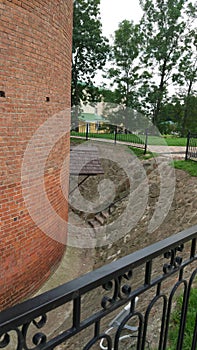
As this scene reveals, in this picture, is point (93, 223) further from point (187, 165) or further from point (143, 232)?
point (187, 165)

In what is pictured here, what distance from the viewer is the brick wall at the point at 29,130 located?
11.5 ft

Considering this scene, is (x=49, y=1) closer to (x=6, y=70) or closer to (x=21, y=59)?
(x=21, y=59)

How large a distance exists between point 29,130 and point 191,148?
6861 mm

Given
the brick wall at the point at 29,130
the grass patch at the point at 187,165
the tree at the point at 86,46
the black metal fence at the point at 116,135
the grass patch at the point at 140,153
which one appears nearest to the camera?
the brick wall at the point at 29,130

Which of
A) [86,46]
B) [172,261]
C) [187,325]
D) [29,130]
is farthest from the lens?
[86,46]

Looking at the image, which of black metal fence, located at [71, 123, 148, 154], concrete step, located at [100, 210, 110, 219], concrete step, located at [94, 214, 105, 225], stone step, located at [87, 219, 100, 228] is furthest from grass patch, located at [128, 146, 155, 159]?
stone step, located at [87, 219, 100, 228]

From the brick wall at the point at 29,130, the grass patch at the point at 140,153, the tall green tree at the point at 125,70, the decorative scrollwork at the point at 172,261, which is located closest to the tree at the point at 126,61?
the tall green tree at the point at 125,70

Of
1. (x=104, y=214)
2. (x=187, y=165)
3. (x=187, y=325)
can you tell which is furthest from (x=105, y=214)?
(x=187, y=325)

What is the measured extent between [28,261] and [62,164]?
1.95 m

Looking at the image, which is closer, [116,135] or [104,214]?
[104,214]

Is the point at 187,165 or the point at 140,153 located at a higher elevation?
the point at 140,153

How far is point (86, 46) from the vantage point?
15.6 meters

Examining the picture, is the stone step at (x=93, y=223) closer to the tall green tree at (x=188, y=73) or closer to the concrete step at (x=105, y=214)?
the concrete step at (x=105, y=214)

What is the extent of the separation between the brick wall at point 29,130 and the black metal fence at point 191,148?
5.50 meters
